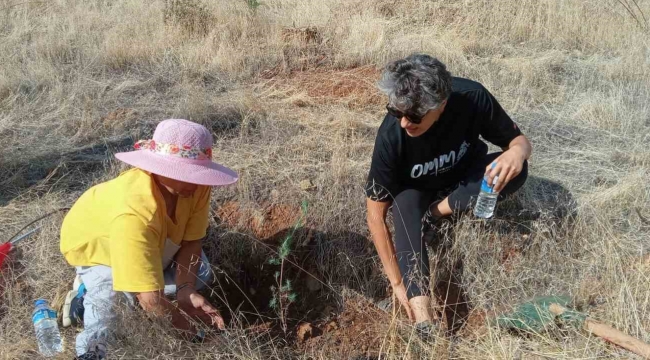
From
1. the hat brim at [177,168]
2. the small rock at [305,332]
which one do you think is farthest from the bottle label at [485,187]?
the hat brim at [177,168]

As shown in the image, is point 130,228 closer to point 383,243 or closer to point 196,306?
point 196,306

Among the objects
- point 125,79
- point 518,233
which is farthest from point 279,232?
point 125,79

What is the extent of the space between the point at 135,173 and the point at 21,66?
11.2 feet

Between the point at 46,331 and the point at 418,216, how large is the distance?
159 cm

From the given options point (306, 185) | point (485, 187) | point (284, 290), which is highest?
point (485, 187)

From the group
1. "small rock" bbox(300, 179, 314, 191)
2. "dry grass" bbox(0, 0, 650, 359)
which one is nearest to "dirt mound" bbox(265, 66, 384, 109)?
"dry grass" bbox(0, 0, 650, 359)

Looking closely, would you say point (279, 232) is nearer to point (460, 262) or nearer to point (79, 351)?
point (460, 262)

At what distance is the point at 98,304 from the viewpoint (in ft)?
7.53

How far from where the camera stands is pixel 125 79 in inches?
188

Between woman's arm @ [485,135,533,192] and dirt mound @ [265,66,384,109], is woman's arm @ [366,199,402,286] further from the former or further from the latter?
dirt mound @ [265,66,384,109]

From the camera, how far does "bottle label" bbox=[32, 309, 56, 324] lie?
2419 mm

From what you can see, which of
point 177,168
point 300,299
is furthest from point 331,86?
point 177,168

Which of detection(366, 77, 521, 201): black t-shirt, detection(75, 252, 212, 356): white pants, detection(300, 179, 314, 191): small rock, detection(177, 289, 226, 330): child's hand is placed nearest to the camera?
detection(75, 252, 212, 356): white pants

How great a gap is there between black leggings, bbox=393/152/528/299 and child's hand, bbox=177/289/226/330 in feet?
2.60
